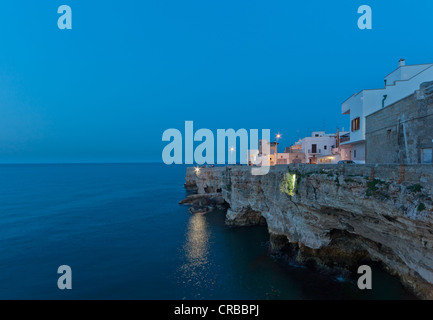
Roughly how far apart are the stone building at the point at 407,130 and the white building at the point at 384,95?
608cm

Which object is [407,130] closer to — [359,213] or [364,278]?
[359,213]

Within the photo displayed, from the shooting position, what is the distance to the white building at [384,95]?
2142 cm

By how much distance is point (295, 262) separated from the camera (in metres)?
20.1

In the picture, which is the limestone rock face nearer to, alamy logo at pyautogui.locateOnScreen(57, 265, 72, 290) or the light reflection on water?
the light reflection on water

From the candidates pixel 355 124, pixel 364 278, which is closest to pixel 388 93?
pixel 355 124

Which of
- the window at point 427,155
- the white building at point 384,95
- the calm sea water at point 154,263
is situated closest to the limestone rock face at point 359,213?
the calm sea water at point 154,263

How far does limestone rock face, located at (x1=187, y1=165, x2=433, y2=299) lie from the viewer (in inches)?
425

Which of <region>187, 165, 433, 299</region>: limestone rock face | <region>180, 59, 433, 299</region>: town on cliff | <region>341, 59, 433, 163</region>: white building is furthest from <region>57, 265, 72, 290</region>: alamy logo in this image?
<region>341, 59, 433, 163</region>: white building

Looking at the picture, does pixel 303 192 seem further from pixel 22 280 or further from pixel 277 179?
pixel 22 280

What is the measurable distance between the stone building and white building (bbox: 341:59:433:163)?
19.9ft

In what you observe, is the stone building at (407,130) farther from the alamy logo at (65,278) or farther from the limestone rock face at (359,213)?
the alamy logo at (65,278)

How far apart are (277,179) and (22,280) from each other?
2426cm

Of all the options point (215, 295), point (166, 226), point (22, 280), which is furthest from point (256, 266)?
point (22, 280)

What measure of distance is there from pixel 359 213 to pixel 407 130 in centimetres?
645
